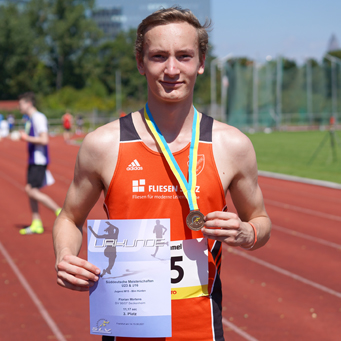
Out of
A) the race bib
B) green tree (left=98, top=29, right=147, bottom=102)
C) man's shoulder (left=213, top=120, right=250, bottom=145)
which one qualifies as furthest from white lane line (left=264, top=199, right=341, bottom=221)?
green tree (left=98, top=29, right=147, bottom=102)

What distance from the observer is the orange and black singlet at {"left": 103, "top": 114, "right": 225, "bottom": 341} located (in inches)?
78.1

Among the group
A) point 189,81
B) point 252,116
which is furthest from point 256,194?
point 252,116

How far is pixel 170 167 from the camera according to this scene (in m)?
1.99

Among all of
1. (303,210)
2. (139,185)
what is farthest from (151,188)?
(303,210)

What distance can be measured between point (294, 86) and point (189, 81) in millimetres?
39145

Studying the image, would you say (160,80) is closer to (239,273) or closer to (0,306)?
(0,306)

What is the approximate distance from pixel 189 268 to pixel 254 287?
12.7ft

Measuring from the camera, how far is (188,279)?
2.02 metres

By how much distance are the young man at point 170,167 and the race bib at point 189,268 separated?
16 millimetres

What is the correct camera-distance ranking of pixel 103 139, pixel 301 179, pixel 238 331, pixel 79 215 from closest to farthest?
pixel 103 139
pixel 79 215
pixel 238 331
pixel 301 179

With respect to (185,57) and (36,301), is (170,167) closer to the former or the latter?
(185,57)

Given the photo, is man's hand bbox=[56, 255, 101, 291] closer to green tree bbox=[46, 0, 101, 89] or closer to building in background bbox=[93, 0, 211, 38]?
green tree bbox=[46, 0, 101, 89]

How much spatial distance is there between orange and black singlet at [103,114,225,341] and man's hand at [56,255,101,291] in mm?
242

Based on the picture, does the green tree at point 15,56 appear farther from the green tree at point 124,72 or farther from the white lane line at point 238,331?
the white lane line at point 238,331
